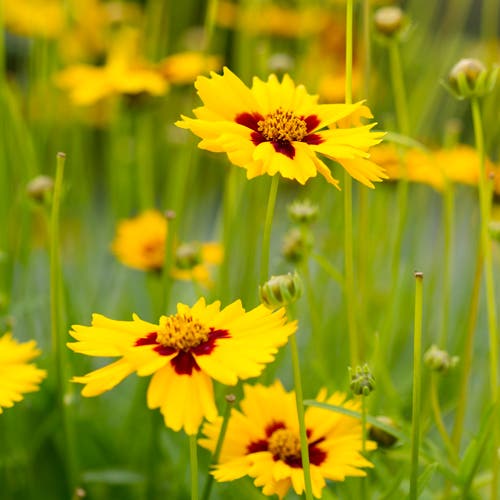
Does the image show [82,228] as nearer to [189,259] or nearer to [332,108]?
[189,259]

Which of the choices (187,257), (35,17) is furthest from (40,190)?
(35,17)

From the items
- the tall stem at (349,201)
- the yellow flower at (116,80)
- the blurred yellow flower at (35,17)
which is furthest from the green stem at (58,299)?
the blurred yellow flower at (35,17)

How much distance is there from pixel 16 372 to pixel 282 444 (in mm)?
138

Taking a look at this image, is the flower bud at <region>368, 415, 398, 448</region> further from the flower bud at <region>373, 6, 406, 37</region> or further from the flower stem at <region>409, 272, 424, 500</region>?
the flower bud at <region>373, 6, 406, 37</region>

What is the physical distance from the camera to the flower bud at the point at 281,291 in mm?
354

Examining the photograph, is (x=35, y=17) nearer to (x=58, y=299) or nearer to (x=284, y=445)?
(x=58, y=299)

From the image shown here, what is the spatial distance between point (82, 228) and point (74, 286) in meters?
0.06

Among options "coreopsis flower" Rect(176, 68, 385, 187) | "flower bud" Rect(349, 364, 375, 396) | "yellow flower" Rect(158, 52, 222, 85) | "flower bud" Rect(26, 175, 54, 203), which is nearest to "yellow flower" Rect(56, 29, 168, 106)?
"yellow flower" Rect(158, 52, 222, 85)

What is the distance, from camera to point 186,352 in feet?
1.20

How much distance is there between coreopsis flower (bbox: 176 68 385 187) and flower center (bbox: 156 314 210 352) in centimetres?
7

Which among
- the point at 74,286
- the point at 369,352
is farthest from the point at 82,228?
the point at 369,352

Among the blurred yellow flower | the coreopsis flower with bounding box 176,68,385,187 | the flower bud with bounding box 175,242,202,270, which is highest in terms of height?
the blurred yellow flower

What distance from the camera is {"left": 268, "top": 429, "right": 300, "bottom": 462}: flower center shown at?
413 millimetres

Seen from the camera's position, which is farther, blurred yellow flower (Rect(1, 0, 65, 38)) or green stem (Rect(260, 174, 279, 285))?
blurred yellow flower (Rect(1, 0, 65, 38))
